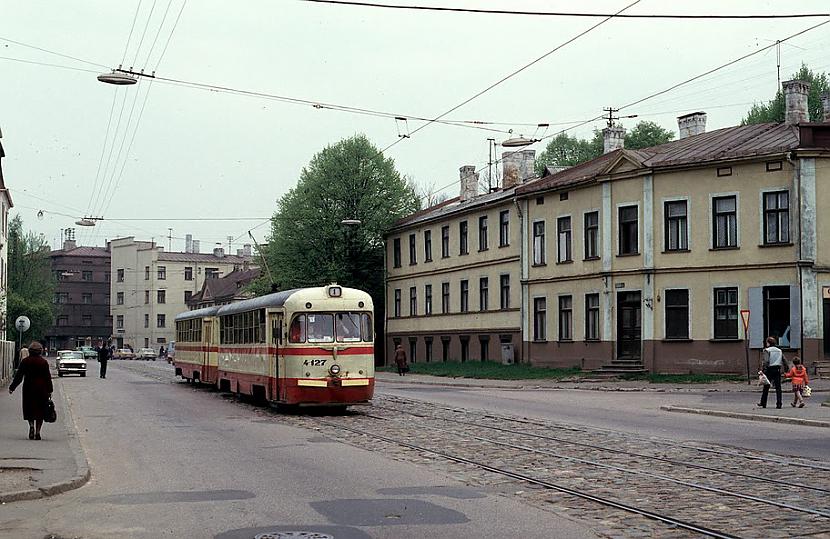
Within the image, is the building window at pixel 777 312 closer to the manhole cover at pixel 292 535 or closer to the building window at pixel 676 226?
the building window at pixel 676 226

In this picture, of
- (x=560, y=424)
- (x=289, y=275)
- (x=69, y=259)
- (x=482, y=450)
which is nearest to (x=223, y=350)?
(x=560, y=424)

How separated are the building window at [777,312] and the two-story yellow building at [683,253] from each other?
4cm

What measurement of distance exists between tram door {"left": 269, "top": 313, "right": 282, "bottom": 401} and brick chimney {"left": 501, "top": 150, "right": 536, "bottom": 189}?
114 feet

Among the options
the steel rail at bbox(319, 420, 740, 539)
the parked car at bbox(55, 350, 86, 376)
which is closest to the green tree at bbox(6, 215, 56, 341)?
the parked car at bbox(55, 350, 86, 376)

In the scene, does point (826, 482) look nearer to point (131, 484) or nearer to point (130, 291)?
point (131, 484)

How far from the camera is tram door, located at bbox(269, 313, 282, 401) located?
82.6ft

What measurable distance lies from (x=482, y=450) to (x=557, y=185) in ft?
101

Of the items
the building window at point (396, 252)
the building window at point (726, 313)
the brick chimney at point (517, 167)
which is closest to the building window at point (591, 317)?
the building window at point (726, 313)

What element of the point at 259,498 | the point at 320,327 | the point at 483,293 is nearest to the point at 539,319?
the point at 483,293

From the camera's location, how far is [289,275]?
214 ft

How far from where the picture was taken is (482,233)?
53.7m

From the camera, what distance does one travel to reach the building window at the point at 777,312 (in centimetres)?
3816

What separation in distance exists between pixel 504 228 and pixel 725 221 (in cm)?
1358

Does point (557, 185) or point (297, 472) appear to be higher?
point (557, 185)
